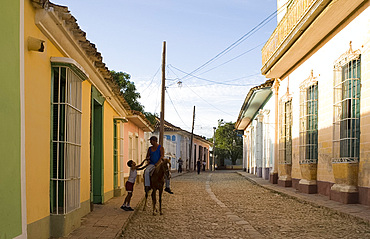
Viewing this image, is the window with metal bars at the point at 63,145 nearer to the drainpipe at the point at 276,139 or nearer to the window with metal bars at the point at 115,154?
the window with metal bars at the point at 115,154

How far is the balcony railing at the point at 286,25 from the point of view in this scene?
13547 mm

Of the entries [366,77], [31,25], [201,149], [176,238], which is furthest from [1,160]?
[201,149]

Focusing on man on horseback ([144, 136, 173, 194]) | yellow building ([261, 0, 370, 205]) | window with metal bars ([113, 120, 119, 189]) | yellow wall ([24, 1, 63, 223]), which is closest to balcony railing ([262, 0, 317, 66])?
yellow building ([261, 0, 370, 205])

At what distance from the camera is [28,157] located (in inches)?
210

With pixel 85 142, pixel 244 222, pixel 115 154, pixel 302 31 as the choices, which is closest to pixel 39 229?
pixel 85 142

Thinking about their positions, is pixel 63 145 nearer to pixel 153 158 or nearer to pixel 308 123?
pixel 153 158

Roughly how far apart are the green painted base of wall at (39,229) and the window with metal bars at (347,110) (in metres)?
6.94

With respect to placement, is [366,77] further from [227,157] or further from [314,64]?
[227,157]

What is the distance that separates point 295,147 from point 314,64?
3.26 m

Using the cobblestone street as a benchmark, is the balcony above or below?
above

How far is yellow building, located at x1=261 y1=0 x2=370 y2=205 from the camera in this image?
1031 centimetres

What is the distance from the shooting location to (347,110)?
11.0 metres

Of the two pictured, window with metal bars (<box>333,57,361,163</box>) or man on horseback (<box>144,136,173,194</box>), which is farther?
window with metal bars (<box>333,57,361,163</box>)

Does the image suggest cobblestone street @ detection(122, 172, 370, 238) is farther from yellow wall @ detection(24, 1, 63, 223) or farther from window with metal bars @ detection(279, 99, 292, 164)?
window with metal bars @ detection(279, 99, 292, 164)
